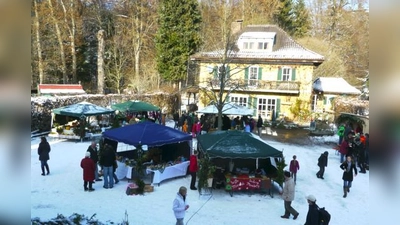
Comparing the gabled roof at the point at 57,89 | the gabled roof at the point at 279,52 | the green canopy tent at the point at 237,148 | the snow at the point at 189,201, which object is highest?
the gabled roof at the point at 279,52

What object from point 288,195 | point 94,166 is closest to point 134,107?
point 94,166

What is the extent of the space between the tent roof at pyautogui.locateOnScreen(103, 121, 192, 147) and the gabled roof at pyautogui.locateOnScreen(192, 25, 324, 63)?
1586 centimetres

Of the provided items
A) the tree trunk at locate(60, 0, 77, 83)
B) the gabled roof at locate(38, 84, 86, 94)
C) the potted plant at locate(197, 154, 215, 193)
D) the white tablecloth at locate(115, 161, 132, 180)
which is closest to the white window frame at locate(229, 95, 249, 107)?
the gabled roof at locate(38, 84, 86, 94)

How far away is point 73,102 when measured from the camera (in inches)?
904

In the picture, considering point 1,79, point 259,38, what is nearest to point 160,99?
point 259,38

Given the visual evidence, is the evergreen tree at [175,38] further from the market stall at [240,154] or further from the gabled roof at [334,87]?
the market stall at [240,154]

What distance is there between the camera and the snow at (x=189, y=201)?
8656 millimetres

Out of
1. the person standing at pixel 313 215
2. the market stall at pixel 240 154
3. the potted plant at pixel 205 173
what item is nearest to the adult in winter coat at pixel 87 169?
the potted plant at pixel 205 173

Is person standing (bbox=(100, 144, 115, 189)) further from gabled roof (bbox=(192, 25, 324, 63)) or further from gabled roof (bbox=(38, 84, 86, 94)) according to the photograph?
gabled roof (bbox=(38, 84, 86, 94))

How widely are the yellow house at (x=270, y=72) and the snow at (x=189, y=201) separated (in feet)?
49.8

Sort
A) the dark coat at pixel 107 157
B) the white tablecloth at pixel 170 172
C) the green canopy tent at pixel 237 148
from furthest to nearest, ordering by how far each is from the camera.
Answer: the white tablecloth at pixel 170 172, the dark coat at pixel 107 157, the green canopy tent at pixel 237 148

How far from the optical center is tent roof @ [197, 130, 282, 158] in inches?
405

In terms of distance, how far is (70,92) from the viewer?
28828 mm

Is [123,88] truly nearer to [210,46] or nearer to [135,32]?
[135,32]
